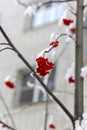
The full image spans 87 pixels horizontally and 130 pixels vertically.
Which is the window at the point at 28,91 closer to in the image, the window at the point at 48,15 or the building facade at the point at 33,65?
the building facade at the point at 33,65

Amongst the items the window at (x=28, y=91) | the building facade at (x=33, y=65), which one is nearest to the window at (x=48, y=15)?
the building facade at (x=33, y=65)

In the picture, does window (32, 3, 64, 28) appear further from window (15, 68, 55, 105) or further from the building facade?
window (15, 68, 55, 105)

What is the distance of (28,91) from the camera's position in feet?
33.8

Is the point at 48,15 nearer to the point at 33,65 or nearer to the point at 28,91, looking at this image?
the point at 33,65

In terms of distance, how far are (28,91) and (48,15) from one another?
8.67 feet

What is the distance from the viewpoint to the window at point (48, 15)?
11438mm

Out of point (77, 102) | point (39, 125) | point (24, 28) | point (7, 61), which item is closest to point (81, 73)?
point (77, 102)

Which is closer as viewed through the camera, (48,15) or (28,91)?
(28,91)

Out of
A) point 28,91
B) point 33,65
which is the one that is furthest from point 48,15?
point 28,91

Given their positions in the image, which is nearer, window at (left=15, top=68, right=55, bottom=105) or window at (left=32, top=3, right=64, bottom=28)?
window at (left=15, top=68, right=55, bottom=105)

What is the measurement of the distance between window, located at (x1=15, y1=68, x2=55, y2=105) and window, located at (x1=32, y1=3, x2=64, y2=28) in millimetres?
1789

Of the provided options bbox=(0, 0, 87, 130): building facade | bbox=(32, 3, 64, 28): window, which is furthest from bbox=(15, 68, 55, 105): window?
bbox=(32, 3, 64, 28): window

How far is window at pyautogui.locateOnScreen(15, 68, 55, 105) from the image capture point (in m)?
9.77

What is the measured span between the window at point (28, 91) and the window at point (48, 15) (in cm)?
179
